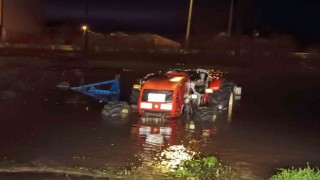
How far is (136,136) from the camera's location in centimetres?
1341

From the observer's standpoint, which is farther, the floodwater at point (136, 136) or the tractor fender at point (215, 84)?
the tractor fender at point (215, 84)

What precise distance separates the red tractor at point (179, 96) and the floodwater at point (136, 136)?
1.14ft

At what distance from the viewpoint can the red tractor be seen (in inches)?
602

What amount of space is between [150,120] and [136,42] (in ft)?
136

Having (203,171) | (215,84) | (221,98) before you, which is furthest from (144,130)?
(203,171)

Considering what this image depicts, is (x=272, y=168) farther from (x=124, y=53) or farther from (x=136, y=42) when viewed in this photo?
(x=136, y=42)

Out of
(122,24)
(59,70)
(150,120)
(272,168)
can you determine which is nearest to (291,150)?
(272,168)

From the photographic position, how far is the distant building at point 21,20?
50797 mm

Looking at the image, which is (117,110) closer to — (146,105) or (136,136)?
(146,105)

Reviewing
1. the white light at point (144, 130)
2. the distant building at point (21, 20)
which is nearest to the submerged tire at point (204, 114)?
the white light at point (144, 130)

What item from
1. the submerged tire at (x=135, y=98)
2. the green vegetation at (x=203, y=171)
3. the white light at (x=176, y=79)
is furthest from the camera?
the submerged tire at (x=135, y=98)

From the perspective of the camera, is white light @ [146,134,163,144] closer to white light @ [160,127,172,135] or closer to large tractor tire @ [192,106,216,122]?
white light @ [160,127,172,135]

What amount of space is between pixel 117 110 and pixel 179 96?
6.07ft

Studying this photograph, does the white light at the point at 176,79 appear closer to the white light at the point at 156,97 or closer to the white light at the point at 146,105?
the white light at the point at 156,97
